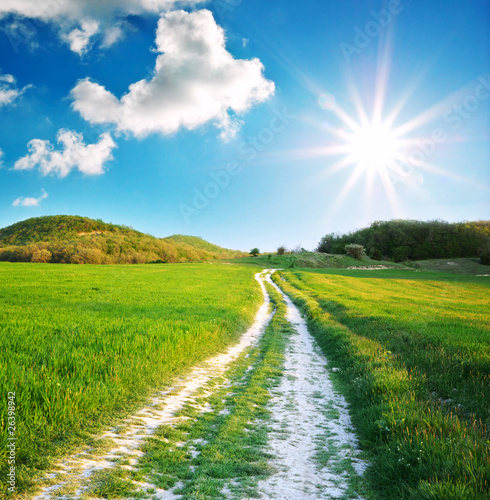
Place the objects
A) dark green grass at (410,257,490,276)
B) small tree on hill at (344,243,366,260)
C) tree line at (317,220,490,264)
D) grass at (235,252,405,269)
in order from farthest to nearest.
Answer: tree line at (317,220,490,264) < small tree on hill at (344,243,366,260) < grass at (235,252,405,269) < dark green grass at (410,257,490,276)

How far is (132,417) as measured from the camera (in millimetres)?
5492

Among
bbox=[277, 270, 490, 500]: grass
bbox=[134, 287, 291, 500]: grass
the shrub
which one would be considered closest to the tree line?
the shrub

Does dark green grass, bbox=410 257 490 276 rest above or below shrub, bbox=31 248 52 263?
below

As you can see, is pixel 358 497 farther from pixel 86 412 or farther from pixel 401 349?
pixel 401 349

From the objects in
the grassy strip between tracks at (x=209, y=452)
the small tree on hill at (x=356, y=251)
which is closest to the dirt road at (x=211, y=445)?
the grassy strip between tracks at (x=209, y=452)

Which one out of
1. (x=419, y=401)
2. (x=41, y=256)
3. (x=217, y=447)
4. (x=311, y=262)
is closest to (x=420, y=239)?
(x=311, y=262)

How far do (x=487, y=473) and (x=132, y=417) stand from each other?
5.39m

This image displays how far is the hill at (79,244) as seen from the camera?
8638cm

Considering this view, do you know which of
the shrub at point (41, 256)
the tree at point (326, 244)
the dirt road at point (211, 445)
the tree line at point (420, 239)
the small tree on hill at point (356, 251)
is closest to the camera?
the dirt road at point (211, 445)

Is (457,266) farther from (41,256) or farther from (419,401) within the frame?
(41,256)

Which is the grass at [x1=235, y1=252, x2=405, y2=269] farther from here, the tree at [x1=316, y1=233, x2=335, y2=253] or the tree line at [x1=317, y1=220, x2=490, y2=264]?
the tree at [x1=316, y1=233, x2=335, y2=253]

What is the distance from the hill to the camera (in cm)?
8638

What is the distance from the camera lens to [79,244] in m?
95.2

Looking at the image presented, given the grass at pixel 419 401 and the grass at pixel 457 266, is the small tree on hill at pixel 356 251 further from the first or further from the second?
the grass at pixel 419 401
